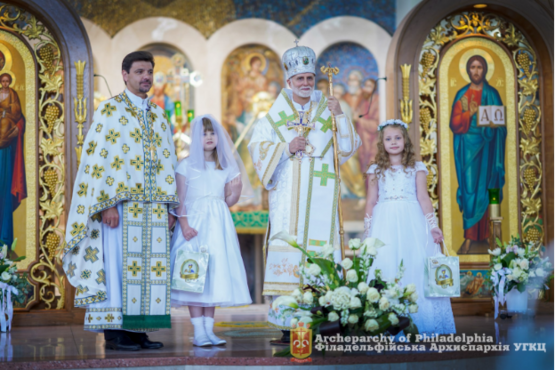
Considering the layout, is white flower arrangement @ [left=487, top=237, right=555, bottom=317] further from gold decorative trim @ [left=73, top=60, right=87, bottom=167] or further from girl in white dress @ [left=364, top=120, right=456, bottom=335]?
gold decorative trim @ [left=73, top=60, right=87, bottom=167]

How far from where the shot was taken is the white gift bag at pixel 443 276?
5324 mm

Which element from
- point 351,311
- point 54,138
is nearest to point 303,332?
point 351,311

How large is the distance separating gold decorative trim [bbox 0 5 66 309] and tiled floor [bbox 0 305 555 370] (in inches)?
36.6

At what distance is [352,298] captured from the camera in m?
4.06

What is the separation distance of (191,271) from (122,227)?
1.91ft

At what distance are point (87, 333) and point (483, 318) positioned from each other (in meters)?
4.17

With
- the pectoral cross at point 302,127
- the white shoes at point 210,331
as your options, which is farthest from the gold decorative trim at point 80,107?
the white shoes at point 210,331

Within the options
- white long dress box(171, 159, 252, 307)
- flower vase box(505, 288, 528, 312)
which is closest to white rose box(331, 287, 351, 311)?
white long dress box(171, 159, 252, 307)

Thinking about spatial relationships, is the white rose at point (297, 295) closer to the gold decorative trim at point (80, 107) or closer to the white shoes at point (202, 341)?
the white shoes at point (202, 341)

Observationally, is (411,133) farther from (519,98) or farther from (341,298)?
(341,298)

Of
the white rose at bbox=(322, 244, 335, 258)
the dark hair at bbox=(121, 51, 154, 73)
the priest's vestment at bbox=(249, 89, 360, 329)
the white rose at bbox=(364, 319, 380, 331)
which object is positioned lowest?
the white rose at bbox=(364, 319, 380, 331)

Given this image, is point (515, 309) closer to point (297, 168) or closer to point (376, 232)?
point (376, 232)

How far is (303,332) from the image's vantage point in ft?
13.4

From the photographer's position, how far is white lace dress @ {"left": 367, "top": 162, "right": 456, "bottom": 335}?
215 inches
